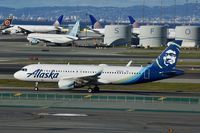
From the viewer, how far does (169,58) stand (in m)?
77.2

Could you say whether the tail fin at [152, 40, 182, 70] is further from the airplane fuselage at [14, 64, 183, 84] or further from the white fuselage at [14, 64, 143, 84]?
the white fuselage at [14, 64, 143, 84]

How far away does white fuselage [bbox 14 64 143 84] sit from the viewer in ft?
254

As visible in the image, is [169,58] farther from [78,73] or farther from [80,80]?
[78,73]

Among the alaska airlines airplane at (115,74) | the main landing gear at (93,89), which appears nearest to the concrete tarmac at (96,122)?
the alaska airlines airplane at (115,74)

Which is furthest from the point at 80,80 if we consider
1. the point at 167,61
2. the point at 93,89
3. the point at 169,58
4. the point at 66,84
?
the point at 169,58

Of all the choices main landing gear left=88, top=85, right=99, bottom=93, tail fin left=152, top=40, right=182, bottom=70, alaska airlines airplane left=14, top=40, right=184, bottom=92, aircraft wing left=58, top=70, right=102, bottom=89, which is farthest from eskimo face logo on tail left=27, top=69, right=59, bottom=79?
tail fin left=152, top=40, right=182, bottom=70

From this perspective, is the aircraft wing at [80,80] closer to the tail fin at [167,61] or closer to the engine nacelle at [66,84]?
the engine nacelle at [66,84]

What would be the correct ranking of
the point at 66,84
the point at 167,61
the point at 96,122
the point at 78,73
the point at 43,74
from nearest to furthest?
the point at 96,122 < the point at 66,84 < the point at 167,61 < the point at 78,73 < the point at 43,74

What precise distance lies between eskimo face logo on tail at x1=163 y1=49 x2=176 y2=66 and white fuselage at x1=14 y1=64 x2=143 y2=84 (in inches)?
120

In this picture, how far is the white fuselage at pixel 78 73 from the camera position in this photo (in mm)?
77562

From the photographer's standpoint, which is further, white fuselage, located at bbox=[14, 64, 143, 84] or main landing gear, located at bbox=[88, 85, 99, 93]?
main landing gear, located at bbox=[88, 85, 99, 93]

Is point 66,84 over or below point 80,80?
below

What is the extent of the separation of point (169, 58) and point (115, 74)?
258 inches

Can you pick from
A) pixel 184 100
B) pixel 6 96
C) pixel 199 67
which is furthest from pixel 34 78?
pixel 199 67
